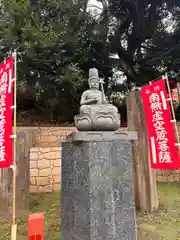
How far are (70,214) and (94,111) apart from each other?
129 cm

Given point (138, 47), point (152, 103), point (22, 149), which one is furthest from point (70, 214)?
point (138, 47)

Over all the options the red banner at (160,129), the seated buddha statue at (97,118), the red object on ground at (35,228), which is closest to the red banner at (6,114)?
the red object on ground at (35,228)

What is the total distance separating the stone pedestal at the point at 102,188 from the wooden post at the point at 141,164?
5.78 ft

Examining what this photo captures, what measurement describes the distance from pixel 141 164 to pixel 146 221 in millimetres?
1028

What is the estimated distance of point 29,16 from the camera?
775cm

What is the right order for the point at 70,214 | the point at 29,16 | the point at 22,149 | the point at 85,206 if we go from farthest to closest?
the point at 29,16, the point at 22,149, the point at 70,214, the point at 85,206

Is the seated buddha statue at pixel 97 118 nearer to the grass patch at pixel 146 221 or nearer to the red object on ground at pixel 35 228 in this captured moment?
the red object on ground at pixel 35 228

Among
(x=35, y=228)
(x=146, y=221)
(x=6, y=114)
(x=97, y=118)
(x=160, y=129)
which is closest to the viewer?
(x=35, y=228)

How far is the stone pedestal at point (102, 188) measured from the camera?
8.55 feet

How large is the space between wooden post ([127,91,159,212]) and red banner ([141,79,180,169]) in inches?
12.7

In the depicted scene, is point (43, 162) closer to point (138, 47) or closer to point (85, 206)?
point (85, 206)

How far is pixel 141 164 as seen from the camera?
4586mm

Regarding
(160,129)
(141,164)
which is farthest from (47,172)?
(160,129)

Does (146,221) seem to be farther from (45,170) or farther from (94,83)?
(45,170)
